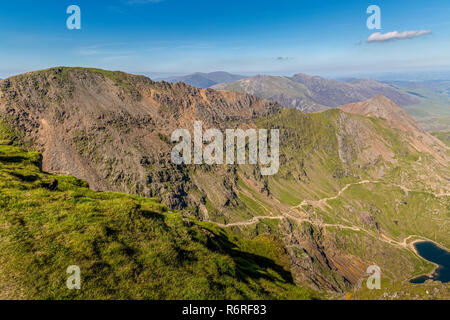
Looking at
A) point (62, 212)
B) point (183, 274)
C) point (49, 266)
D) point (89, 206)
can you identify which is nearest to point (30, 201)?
point (62, 212)

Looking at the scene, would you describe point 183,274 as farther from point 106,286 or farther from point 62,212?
point 62,212

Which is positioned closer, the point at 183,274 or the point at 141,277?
the point at 141,277

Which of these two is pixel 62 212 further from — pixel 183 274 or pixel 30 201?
pixel 183 274

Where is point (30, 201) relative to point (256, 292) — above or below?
above
